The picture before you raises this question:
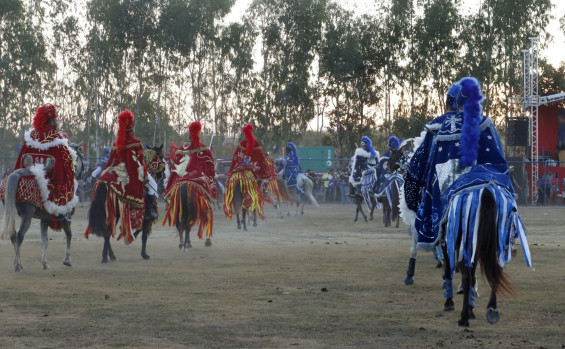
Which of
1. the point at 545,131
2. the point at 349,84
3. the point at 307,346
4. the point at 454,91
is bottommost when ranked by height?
the point at 307,346

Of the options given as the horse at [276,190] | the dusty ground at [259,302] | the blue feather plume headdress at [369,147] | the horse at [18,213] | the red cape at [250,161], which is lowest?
the dusty ground at [259,302]

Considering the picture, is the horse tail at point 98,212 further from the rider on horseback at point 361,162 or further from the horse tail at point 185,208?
the rider on horseback at point 361,162

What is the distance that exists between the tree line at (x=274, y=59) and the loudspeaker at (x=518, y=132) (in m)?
9.96

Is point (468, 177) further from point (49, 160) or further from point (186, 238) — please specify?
point (186, 238)

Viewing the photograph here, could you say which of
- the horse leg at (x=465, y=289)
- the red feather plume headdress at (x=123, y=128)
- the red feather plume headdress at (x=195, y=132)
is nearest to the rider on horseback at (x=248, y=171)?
the red feather plume headdress at (x=195, y=132)

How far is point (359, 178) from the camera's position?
2409 centimetres

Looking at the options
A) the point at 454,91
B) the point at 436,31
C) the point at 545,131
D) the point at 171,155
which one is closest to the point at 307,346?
the point at 454,91

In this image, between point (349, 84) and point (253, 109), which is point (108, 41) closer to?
point (253, 109)

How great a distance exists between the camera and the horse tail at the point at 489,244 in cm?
716

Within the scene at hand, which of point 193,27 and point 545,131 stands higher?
point 193,27

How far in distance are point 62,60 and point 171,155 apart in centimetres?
4528

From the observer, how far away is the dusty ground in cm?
692

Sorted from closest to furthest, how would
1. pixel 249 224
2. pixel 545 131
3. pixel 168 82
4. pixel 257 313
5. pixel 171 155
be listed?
1. pixel 257 313
2. pixel 171 155
3. pixel 249 224
4. pixel 545 131
5. pixel 168 82

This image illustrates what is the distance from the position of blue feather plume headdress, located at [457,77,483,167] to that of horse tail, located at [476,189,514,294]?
0.33 metres
